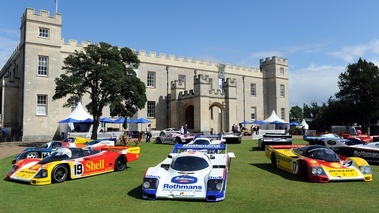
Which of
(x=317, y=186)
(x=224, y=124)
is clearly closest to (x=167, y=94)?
(x=224, y=124)

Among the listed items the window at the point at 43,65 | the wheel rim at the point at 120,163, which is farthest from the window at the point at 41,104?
the wheel rim at the point at 120,163

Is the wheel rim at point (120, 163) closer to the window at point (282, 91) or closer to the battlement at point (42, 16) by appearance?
the battlement at point (42, 16)

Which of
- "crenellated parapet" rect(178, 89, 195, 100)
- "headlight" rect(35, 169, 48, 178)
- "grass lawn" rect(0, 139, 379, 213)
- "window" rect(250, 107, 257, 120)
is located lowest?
"grass lawn" rect(0, 139, 379, 213)

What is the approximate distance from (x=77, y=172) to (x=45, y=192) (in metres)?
1.97

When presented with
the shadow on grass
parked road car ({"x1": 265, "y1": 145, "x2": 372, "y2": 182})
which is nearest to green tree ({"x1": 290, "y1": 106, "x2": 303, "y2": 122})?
the shadow on grass

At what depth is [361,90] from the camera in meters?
41.8

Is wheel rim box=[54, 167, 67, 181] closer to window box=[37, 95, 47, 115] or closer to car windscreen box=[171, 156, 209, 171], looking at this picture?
car windscreen box=[171, 156, 209, 171]

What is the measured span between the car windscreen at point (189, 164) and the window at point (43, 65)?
92.8 ft

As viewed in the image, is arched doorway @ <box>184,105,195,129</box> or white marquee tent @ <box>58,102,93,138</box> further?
arched doorway @ <box>184,105,195,129</box>

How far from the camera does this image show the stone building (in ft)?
105

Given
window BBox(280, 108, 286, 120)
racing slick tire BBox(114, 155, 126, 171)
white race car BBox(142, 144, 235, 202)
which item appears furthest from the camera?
window BBox(280, 108, 286, 120)

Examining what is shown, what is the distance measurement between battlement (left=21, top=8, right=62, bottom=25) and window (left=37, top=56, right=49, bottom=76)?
377cm

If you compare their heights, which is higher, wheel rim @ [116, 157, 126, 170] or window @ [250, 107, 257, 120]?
window @ [250, 107, 257, 120]

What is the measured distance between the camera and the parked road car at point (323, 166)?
9562 millimetres
